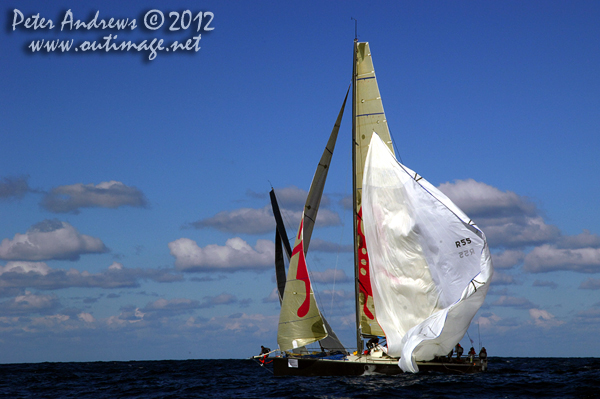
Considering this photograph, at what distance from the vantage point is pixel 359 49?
1363 inches

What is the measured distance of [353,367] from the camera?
100ft

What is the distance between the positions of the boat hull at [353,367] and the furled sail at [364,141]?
298 cm

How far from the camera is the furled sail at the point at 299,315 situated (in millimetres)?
32375

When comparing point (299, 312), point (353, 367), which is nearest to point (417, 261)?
point (353, 367)

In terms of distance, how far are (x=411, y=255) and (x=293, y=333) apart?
24.4 feet

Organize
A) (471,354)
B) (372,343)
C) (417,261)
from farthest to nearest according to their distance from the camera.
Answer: (471,354) → (372,343) → (417,261)

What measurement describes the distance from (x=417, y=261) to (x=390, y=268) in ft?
4.90

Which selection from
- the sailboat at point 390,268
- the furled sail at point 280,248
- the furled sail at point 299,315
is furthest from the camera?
the furled sail at point 280,248

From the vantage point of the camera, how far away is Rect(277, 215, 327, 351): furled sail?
32375 mm

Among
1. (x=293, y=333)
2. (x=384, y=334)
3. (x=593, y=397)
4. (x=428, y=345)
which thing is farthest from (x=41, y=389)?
(x=593, y=397)

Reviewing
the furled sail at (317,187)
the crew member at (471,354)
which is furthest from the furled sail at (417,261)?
the crew member at (471,354)

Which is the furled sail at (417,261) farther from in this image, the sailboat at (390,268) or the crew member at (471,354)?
the crew member at (471,354)

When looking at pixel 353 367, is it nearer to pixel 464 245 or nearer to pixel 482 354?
pixel 464 245

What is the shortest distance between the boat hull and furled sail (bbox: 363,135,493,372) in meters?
0.86
